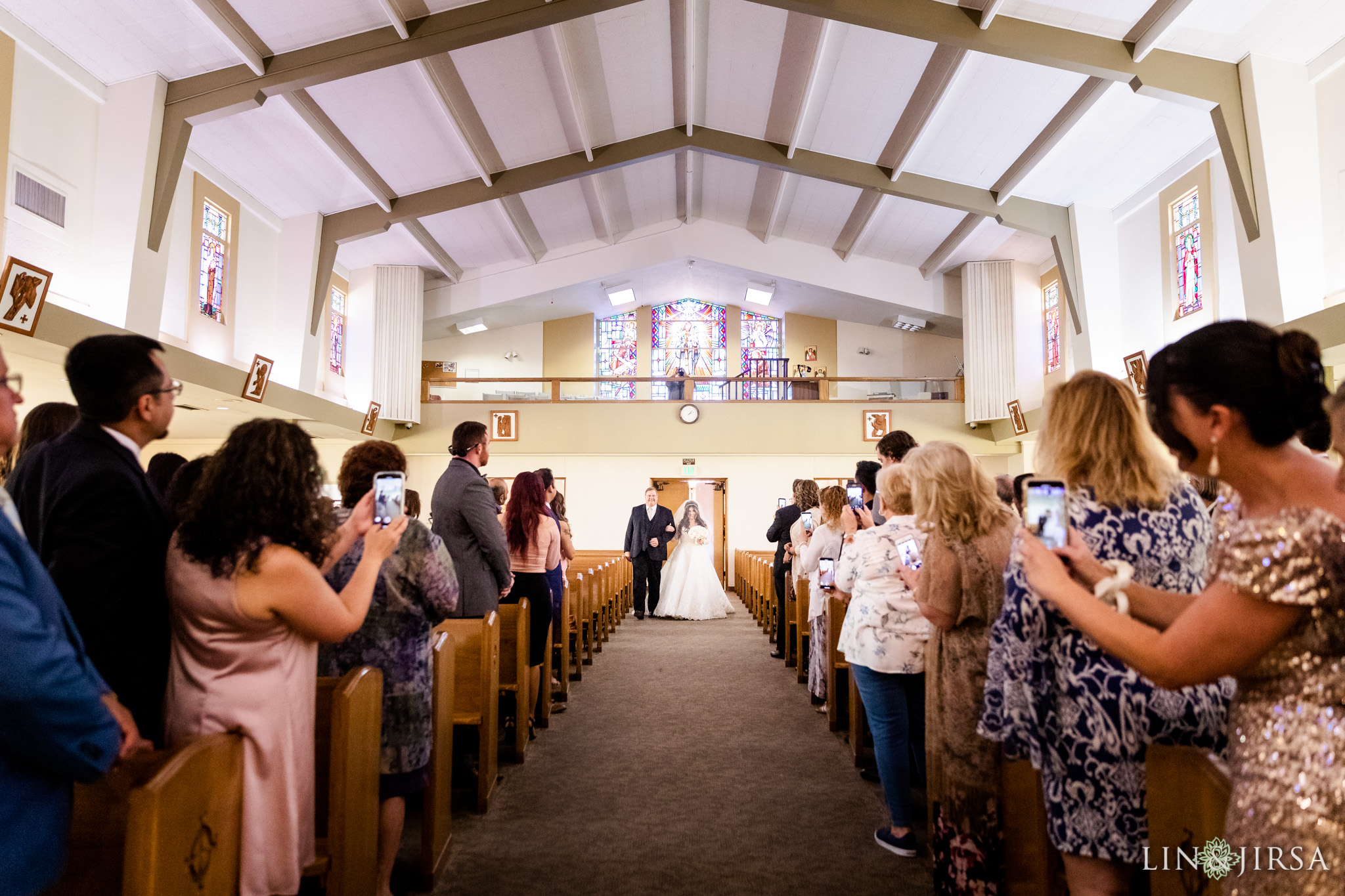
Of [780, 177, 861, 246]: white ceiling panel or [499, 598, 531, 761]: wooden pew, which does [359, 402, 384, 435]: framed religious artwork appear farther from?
[499, 598, 531, 761]: wooden pew

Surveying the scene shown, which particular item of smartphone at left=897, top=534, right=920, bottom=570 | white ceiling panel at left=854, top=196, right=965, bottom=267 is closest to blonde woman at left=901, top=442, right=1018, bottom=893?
smartphone at left=897, top=534, right=920, bottom=570

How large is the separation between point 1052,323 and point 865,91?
5718 mm

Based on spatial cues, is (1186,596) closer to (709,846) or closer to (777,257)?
(709,846)

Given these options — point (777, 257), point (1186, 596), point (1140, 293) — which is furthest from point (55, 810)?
point (777, 257)

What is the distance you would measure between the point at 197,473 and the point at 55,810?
114 cm

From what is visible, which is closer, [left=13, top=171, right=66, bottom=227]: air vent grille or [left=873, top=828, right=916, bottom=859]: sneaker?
[left=873, top=828, right=916, bottom=859]: sneaker

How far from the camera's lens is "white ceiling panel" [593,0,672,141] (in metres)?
8.41

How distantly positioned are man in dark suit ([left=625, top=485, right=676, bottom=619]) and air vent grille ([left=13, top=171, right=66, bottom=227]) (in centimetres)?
643

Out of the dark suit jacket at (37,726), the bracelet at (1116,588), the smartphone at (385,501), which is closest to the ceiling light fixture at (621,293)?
the smartphone at (385,501)

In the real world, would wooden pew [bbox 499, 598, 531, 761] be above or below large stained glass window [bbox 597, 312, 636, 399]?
below

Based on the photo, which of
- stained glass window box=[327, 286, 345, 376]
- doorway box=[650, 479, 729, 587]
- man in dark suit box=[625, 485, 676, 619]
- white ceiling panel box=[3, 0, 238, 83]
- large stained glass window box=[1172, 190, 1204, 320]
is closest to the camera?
white ceiling panel box=[3, 0, 238, 83]

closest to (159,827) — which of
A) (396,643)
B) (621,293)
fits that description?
(396,643)

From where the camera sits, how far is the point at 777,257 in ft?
47.9

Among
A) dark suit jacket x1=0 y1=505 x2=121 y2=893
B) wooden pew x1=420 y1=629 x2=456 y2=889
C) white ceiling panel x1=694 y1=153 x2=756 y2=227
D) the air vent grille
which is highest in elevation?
white ceiling panel x1=694 y1=153 x2=756 y2=227
